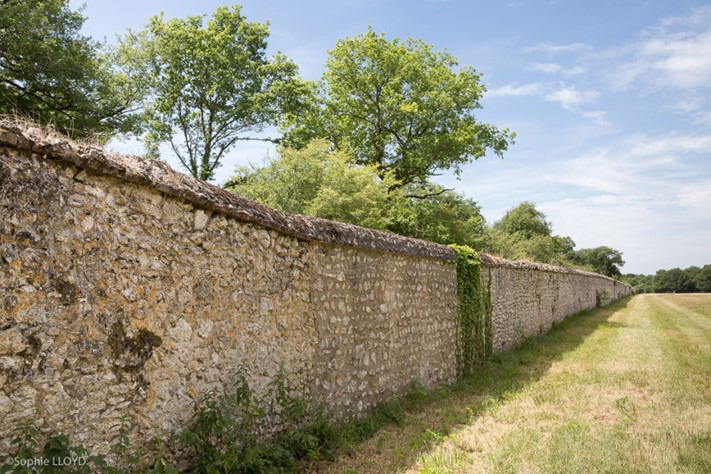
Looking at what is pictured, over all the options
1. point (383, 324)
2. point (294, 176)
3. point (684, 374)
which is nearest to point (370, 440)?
point (383, 324)

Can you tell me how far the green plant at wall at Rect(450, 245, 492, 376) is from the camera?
9.95 metres

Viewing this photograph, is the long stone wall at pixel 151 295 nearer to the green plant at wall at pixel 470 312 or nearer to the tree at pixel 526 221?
the green plant at wall at pixel 470 312

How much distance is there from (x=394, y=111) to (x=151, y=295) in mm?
23664

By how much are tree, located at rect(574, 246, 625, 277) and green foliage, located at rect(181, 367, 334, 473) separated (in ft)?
338

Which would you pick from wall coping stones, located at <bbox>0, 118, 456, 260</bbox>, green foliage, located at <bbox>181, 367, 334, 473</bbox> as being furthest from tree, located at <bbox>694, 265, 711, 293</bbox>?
green foliage, located at <bbox>181, 367, 334, 473</bbox>

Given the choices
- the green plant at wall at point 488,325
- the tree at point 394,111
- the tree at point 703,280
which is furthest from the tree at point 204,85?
the tree at point 703,280

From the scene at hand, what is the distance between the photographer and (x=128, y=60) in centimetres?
2395

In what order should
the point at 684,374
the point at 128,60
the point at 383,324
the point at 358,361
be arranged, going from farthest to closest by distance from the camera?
the point at 128,60
the point at 684,374
the point at 383,324
the point at 358,361

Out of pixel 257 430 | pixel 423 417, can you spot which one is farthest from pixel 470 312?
pixel 257 430

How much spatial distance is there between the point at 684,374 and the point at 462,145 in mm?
18055

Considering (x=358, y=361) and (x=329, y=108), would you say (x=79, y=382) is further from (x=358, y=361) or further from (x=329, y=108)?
(x=329, y=108)

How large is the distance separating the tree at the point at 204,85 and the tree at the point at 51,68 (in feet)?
20.9

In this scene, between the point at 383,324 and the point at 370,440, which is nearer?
the point at 370,440

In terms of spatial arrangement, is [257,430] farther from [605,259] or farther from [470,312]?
[605,259]
